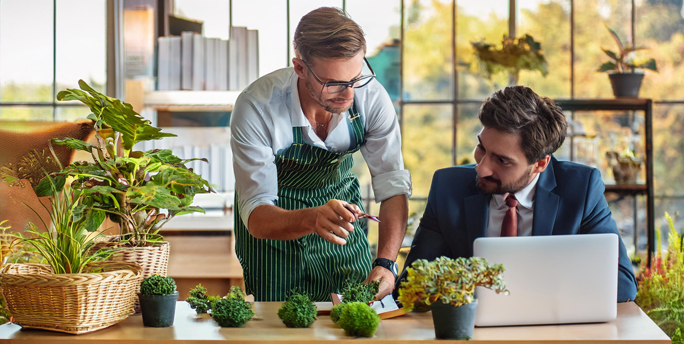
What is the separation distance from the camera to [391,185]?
2.08 m

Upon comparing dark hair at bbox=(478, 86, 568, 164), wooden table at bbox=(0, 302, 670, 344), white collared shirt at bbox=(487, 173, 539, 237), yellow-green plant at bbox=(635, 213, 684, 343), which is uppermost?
dark hair at bbox=(478, 86, 568, 164)

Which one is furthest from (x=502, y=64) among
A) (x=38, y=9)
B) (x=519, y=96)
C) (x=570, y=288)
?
(x=38, y=9)

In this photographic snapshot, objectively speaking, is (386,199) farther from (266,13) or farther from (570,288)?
(266,13)

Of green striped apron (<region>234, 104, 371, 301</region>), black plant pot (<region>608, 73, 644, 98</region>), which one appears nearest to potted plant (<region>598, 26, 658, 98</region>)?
black plant pot (<region>608, 73, 644, 98</region>)

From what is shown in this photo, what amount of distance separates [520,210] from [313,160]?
0.69m

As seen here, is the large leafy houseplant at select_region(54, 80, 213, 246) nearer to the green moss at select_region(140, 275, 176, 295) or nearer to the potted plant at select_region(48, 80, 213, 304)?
the potted plant at select_region(48, 80, 213, 304)

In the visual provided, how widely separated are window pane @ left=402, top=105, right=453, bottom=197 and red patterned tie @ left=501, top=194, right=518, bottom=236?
255 cm

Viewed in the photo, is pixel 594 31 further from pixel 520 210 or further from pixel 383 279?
pixel 383 279

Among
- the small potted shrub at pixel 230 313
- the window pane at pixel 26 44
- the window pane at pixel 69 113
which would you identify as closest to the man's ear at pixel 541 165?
the small potted shrub at pixel 230 313

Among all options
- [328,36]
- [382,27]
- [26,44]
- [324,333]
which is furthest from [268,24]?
[324,333]

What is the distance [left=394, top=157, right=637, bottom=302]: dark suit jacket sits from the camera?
1.90 m

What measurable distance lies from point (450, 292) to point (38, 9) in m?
4.16

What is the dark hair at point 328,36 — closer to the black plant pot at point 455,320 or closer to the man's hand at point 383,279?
the man's hand at point 383,279

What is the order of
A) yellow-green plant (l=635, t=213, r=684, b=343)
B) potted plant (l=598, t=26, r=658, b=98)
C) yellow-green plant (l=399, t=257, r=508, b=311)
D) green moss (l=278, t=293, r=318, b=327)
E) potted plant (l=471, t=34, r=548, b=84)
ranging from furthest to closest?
potted plant (l=471, t=34, r=548, b=84), potted plant (l=598, t=26, r=658, b=98), yellow-green plant (l=635, t=213, r=684, b=343), green moss (l=278, t=293, r=318, b=327), yellow-green plant (l=399, t=257, r=508, b=311)
